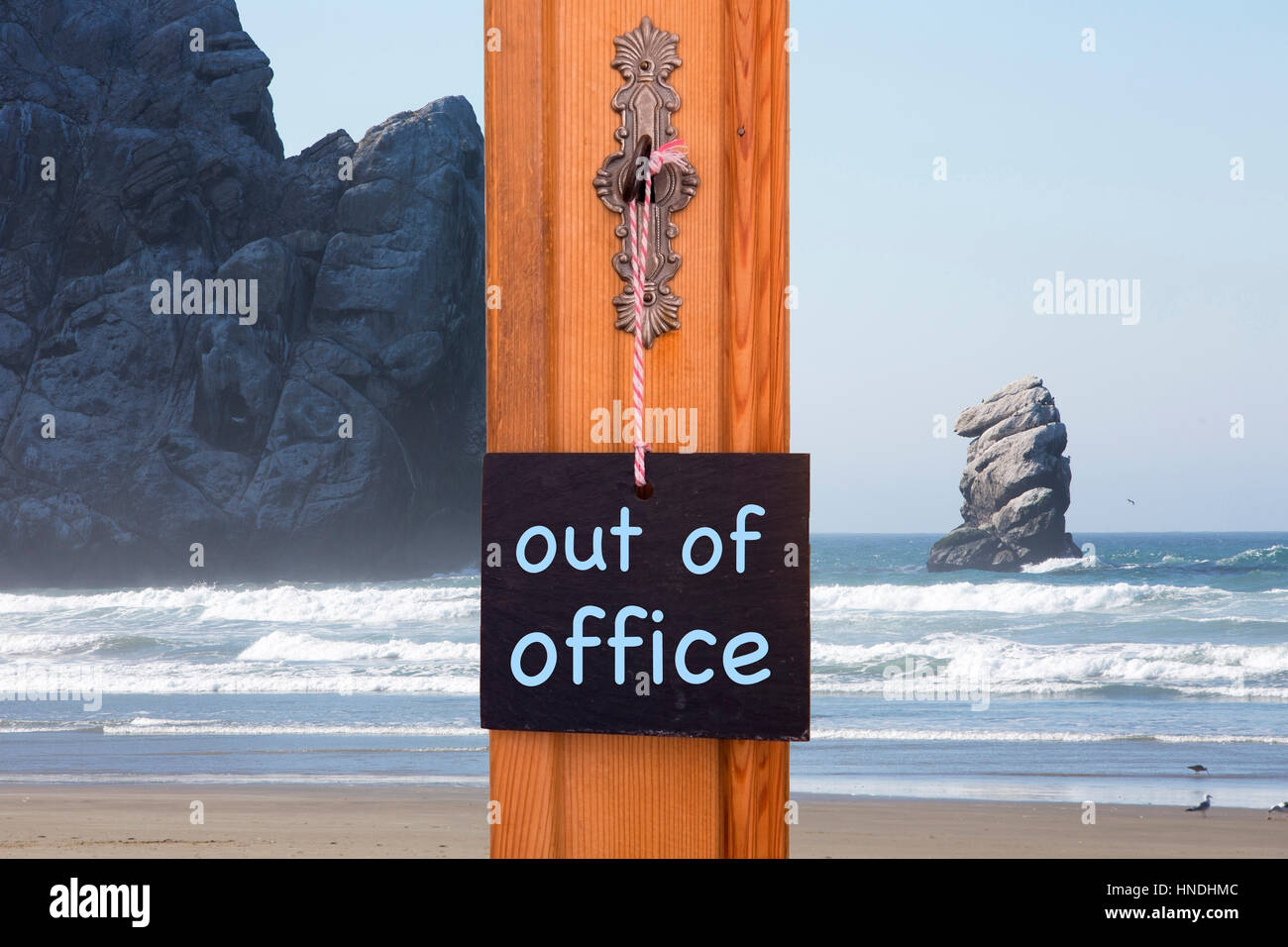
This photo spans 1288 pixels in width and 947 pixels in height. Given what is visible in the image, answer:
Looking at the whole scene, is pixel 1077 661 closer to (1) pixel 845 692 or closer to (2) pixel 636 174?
(1) pixel 845 692

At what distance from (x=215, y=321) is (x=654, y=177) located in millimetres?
26049

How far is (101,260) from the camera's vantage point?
25156 millimetres

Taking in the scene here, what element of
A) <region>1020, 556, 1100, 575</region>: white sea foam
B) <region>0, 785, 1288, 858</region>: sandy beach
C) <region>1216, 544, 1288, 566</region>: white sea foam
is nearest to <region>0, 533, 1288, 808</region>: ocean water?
<region>0, 785, 1288, 858</region>: sandy beach

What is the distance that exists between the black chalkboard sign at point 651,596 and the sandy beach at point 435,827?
3721 millimetres

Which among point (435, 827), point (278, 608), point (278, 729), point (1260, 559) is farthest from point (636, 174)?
point (1260, 559)

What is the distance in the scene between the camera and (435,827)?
4977mm

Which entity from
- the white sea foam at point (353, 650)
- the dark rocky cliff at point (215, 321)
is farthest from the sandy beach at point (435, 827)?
the dark rocky cliff at point (215, 321)

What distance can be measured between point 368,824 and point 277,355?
2161 cm

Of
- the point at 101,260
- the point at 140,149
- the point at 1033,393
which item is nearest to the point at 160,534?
the point at 101,260

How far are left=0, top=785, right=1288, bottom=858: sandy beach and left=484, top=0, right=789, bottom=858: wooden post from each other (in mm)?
3637

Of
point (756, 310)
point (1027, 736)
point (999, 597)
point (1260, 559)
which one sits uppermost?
point (756, 310)

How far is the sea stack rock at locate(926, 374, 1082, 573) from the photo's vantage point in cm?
2670

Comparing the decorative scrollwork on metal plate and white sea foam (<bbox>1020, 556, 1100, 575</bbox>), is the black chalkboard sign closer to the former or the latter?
the decorative scrollwork on metal plate

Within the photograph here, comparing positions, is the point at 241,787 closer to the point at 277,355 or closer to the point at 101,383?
the point at 277,355
